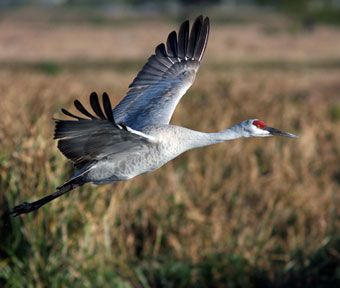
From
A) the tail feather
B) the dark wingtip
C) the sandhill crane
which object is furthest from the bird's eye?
the tail feather

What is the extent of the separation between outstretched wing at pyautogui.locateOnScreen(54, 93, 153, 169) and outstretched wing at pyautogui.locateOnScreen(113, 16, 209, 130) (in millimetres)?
743

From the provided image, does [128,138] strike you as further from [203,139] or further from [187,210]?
[187,210]

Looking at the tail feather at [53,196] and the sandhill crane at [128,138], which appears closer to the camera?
the sandhill crane at [128,138]

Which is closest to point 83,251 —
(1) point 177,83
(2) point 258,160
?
(1) point 177,83

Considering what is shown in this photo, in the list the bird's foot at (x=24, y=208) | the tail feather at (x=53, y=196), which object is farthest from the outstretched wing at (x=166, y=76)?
the bird's foot at (x=24, y=208)

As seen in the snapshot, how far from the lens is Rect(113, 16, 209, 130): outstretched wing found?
135 inches

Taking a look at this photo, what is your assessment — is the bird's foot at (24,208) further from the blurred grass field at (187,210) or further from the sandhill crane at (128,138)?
the blurred grass field at (187,210)

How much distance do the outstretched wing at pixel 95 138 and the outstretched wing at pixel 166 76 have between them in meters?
0.74

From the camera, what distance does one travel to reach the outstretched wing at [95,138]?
2.38 meters

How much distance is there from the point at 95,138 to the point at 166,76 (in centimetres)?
128

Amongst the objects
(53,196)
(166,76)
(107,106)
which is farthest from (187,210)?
(107,106)

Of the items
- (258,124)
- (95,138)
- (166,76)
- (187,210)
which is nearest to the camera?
(95,138)

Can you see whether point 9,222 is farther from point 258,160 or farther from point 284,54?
point 284,54

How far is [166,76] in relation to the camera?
3.67m
